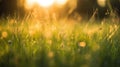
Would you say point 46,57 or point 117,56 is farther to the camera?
point 117,56

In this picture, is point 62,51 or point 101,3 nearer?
point 62,51

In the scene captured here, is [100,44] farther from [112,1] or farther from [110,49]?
[112,1]

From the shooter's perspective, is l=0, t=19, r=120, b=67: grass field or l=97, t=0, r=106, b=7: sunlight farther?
l=97, t=0, r=106, b=7: sunlight

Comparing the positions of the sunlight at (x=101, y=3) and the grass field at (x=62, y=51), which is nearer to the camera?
the grass field at (x=62, y=51)

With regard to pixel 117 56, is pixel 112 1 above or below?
above

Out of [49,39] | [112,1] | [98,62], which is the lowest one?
[98,62]

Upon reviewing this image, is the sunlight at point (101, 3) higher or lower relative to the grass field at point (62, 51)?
higher

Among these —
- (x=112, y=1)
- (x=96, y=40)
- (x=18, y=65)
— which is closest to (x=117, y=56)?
(x=96, y=40)

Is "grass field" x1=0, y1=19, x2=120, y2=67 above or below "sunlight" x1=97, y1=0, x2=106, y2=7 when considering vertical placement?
below

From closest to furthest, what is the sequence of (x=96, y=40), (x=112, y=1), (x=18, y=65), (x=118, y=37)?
1. (x=18, y=65)
2. (x=96, y=40)
3. (x=118, y=37)
4. (x=112, y=1)

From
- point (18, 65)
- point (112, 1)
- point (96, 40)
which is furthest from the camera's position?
point (112, 1)

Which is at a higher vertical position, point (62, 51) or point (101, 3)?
point (101, 3)
